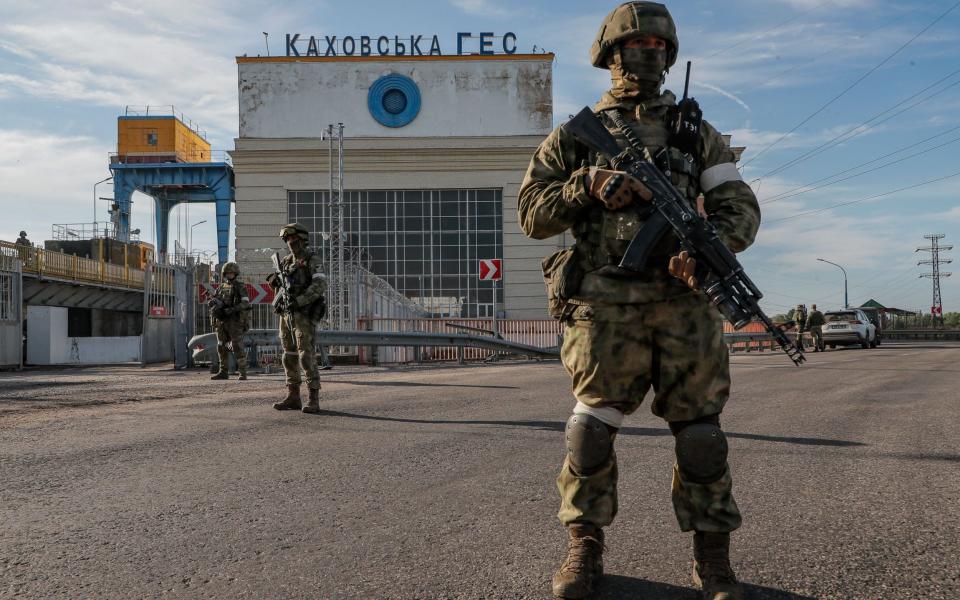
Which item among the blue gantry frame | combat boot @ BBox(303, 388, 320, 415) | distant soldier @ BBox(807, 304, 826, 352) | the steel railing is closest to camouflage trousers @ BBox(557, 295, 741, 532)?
combat boot @ BBox(303, 388, 320, 415)

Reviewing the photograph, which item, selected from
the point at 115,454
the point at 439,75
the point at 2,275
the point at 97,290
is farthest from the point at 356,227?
the point at 115,454

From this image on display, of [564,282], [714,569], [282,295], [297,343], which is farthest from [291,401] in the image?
[714,569]

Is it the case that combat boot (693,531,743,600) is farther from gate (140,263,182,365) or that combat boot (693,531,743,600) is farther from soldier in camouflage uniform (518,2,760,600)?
gate (140,263,182,365)

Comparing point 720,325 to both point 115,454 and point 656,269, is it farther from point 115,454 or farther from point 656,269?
point 115,454

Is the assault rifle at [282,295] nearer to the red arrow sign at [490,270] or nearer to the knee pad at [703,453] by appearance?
the knee pad at [703,453]

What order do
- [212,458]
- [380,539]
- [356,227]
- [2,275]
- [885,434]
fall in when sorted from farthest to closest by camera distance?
1. [356,227]
2. [2,275]
3. [885,434]
4. [212,458]
5. [380,539]

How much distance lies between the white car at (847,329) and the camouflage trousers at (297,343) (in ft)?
76.3

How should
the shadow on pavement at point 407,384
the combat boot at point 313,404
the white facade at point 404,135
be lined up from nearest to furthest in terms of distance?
the combat boot at point 313,404
the shadow on pavement at point 407,384
the white facade at point 404,135

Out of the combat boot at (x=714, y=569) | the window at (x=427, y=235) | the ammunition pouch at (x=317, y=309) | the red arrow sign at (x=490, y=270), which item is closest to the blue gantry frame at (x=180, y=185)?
the window at (x=427, y=235)

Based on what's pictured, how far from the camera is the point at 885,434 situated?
6.23 meters

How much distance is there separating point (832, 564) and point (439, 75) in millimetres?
32623

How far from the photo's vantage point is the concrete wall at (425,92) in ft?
109

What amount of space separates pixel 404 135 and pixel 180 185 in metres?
14.5

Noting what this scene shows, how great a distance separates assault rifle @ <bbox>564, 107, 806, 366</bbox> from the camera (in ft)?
8.72
